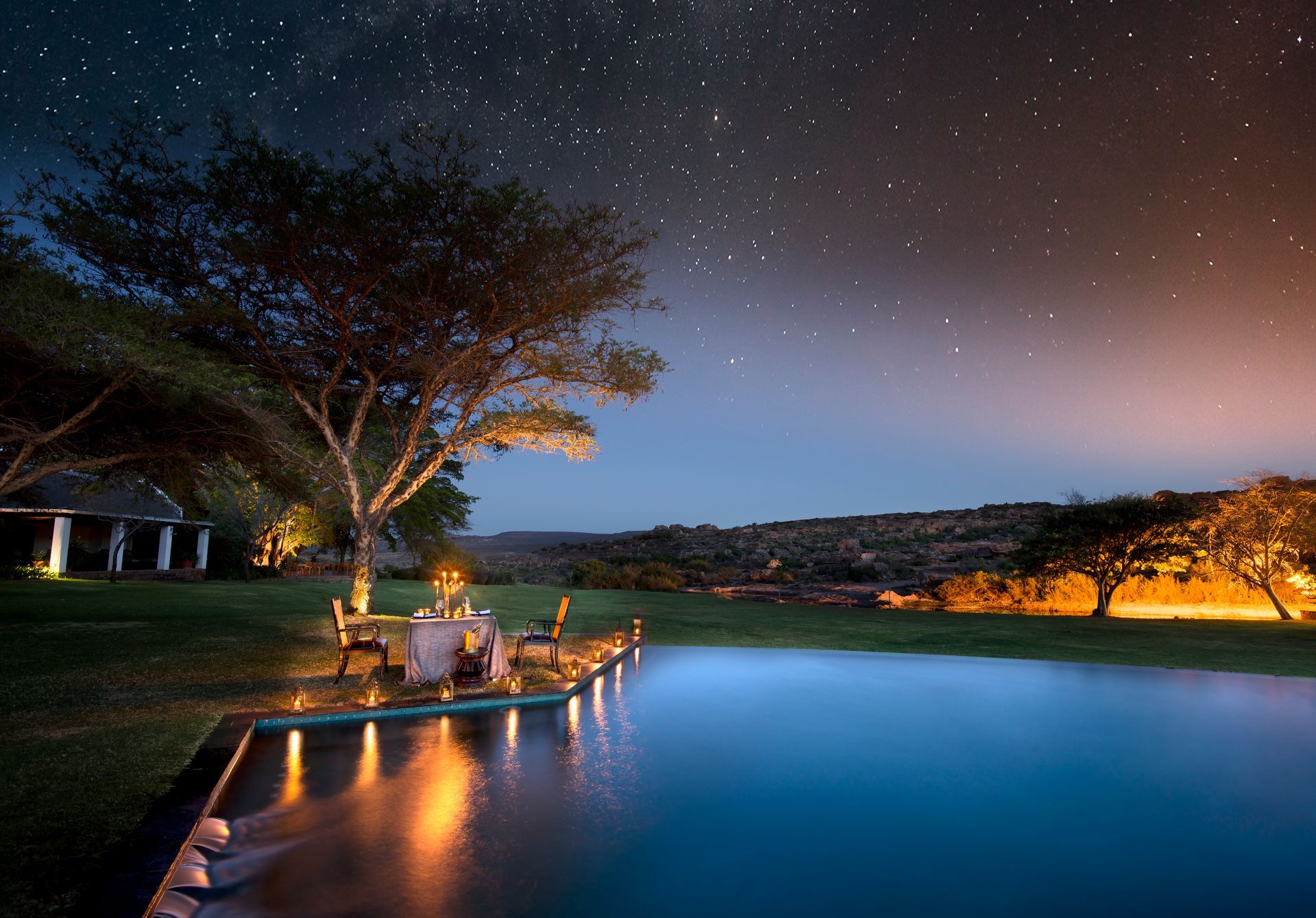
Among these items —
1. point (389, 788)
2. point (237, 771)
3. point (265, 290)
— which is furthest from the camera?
point (265, 290)

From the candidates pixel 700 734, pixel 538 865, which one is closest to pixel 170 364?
pixel 700 734

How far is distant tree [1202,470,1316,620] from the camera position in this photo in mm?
15188

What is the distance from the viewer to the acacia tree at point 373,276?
1185 cm

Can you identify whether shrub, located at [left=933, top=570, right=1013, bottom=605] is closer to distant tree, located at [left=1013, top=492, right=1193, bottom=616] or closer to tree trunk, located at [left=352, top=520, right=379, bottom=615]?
distant tree, located at [left=1013, top=492, right=1193, bottom=616]

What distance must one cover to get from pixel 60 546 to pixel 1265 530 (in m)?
36.3

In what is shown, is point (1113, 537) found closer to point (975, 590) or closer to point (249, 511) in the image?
point (975, 590)

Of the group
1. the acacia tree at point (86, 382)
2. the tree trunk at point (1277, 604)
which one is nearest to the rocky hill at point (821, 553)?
the tree trunk at point (1277, 604)

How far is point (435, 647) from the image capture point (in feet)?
26.7

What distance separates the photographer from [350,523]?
3269 centimetres

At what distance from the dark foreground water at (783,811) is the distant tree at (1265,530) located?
9897mm

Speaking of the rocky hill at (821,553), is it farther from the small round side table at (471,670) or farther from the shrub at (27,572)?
the shrub at (27,572)

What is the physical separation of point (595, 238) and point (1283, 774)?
1208cm

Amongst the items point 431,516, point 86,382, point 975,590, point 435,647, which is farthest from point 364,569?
point 975,590

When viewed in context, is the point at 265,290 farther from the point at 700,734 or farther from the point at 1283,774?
the point at 1283,774
